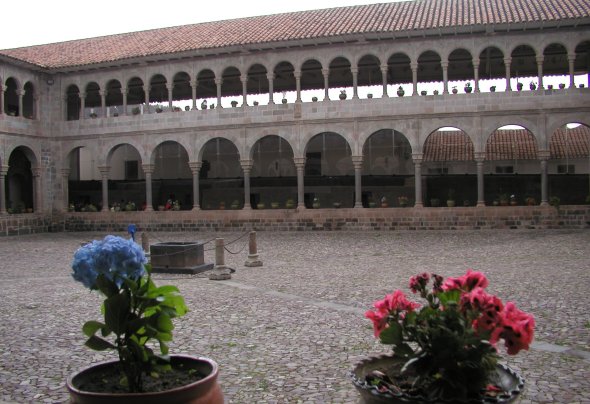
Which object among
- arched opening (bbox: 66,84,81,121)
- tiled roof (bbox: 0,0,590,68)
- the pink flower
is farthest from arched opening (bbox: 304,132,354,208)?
the pink flower

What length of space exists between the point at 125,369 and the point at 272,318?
518 centimetres

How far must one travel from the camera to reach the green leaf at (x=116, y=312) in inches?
135

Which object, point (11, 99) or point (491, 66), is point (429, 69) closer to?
point (491, 66)

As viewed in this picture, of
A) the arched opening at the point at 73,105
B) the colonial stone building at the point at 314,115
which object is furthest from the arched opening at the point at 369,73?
the arched opening at the point at 73,105

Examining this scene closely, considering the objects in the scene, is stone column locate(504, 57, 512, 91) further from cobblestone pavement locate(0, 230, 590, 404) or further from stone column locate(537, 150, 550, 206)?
cobblestone pavement locate(0, 230, 590, 404)

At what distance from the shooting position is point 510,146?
3347cm

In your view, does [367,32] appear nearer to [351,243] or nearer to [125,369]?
[351,243]

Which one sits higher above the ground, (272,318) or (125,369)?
(125,369)

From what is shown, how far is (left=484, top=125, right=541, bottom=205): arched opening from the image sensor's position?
2903 cm

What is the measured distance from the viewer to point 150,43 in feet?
101

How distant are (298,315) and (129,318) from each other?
215 inches

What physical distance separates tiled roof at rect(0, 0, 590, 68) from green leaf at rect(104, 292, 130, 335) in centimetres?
2393

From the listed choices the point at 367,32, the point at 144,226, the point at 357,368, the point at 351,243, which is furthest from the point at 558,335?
the point at 144,226

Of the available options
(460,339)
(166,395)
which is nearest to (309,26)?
(166,395)
